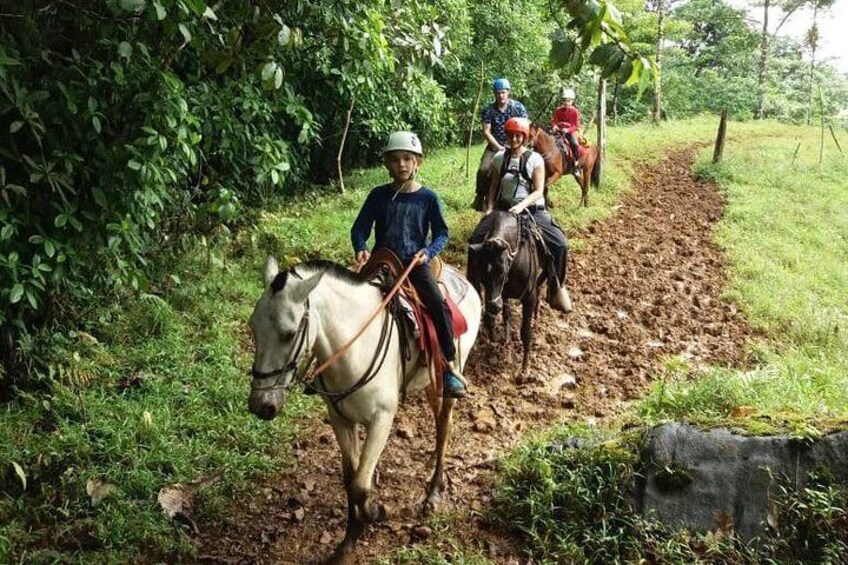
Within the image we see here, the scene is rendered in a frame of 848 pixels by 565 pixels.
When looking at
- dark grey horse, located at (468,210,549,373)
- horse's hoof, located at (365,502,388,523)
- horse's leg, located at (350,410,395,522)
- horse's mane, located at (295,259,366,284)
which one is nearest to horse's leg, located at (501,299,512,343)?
dark grey horse, located at (468,210,549,373)

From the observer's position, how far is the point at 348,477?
4148mm

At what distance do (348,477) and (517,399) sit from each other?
9.20ft

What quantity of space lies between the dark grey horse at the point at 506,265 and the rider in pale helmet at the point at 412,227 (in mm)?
1927

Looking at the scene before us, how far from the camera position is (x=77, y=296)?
6.18 meters

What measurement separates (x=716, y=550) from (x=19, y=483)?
4742 millimetres

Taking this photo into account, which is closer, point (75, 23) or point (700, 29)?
point (75, 23)

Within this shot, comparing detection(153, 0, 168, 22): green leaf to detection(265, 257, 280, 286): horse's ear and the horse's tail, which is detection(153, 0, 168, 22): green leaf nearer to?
detection(265, 257, 280, 286): horse's ear

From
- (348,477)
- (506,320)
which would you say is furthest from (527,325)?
(348,477)

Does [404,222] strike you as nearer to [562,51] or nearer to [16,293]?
[562,51]

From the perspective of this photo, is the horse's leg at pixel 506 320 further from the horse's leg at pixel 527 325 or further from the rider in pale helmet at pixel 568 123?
the rider in pale helmet at pixel 568 123

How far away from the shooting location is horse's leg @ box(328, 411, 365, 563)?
4117 millimetres

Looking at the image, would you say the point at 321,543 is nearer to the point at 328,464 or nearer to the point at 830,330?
the point at 328,464

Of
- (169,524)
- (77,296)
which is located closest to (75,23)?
(77,296)

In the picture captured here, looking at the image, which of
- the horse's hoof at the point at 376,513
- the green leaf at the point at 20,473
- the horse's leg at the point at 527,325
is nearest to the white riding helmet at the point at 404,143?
the horse's hoof at the point at 376,513
